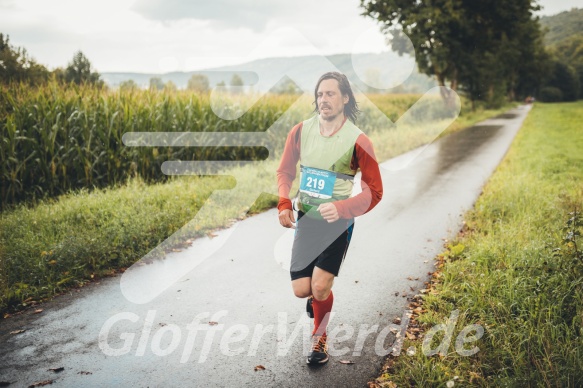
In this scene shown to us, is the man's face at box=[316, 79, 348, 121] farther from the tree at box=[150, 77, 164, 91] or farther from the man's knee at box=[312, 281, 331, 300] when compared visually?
the tree at box=[150, 77, 164, 91]

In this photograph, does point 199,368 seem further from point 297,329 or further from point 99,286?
point 99,286

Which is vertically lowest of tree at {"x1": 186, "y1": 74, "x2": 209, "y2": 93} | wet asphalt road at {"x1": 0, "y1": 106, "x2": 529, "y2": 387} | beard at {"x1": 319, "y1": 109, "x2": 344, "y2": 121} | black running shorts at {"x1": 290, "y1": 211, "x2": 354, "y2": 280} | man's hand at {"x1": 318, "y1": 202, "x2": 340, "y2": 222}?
wet asphalt road at {"x1": 0, "y1": 106, "x2": 529, "y2": 387}

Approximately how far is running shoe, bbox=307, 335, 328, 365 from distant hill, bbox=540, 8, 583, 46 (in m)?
139

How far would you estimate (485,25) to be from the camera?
93.7ft

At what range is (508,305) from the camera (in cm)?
370

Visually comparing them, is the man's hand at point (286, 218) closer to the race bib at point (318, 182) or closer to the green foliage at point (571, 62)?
the race bib at point (318, 182)

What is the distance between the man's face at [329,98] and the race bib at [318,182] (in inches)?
16.5

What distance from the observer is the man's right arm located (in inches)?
128

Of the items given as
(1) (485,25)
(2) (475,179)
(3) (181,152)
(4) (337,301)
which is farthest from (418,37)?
(4) (337,301)

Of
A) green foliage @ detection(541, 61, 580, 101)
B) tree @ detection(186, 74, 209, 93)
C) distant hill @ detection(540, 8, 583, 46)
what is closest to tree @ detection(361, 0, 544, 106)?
tree @ detection(186, 74, 209, 93)

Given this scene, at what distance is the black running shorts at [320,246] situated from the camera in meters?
3.05

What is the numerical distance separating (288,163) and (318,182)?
380 mm

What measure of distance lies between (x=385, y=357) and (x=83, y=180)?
274 inches

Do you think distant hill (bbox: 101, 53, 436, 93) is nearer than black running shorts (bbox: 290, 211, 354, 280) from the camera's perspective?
No
